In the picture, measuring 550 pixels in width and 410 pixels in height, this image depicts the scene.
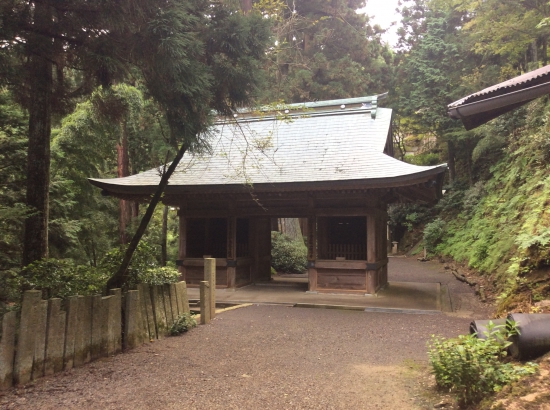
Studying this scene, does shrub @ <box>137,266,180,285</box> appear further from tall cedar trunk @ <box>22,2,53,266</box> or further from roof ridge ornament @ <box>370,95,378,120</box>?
roof ridge ornament @ <box>370,95,378,120</box>

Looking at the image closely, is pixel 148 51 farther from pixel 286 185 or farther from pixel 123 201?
pixel 123 201

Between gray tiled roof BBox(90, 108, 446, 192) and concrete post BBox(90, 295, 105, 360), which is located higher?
gray tiled roof BBox(90, 108, 446, 192)

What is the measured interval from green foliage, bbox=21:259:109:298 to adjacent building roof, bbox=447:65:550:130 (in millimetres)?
5421

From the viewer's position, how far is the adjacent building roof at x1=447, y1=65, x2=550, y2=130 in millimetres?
4742

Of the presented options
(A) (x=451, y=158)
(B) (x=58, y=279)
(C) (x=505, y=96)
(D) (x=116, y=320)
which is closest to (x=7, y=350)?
(B) (x=58, y=279)

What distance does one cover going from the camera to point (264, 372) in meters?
4.59

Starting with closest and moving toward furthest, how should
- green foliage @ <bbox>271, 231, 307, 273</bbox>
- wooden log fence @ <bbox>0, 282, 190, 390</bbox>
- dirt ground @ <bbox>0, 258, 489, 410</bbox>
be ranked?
1. dirt ground @ <bbox>0, 258, 489, 410</bbox>
2. wooden log fence @ <bbox>0, 282, 190, 390</bbox>
3. green foliage @ <bbox>271, 231, 307, 273</bbox>

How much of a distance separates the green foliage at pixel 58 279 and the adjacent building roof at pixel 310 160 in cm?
408

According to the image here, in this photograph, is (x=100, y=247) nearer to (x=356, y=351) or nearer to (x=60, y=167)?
(x=60, y=167)

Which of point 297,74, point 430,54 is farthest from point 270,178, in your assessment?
point 430,54

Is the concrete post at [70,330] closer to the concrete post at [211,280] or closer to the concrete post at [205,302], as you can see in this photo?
the concrete post at [205,302]

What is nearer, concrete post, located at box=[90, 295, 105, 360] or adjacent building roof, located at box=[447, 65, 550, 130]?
adjacent building roof, located at box=[447, 65, 550, 130]

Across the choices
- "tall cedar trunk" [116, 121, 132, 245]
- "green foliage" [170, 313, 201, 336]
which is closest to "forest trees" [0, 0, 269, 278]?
"green foliage" [170, 313, 201, 336]

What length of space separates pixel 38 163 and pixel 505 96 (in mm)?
6581
